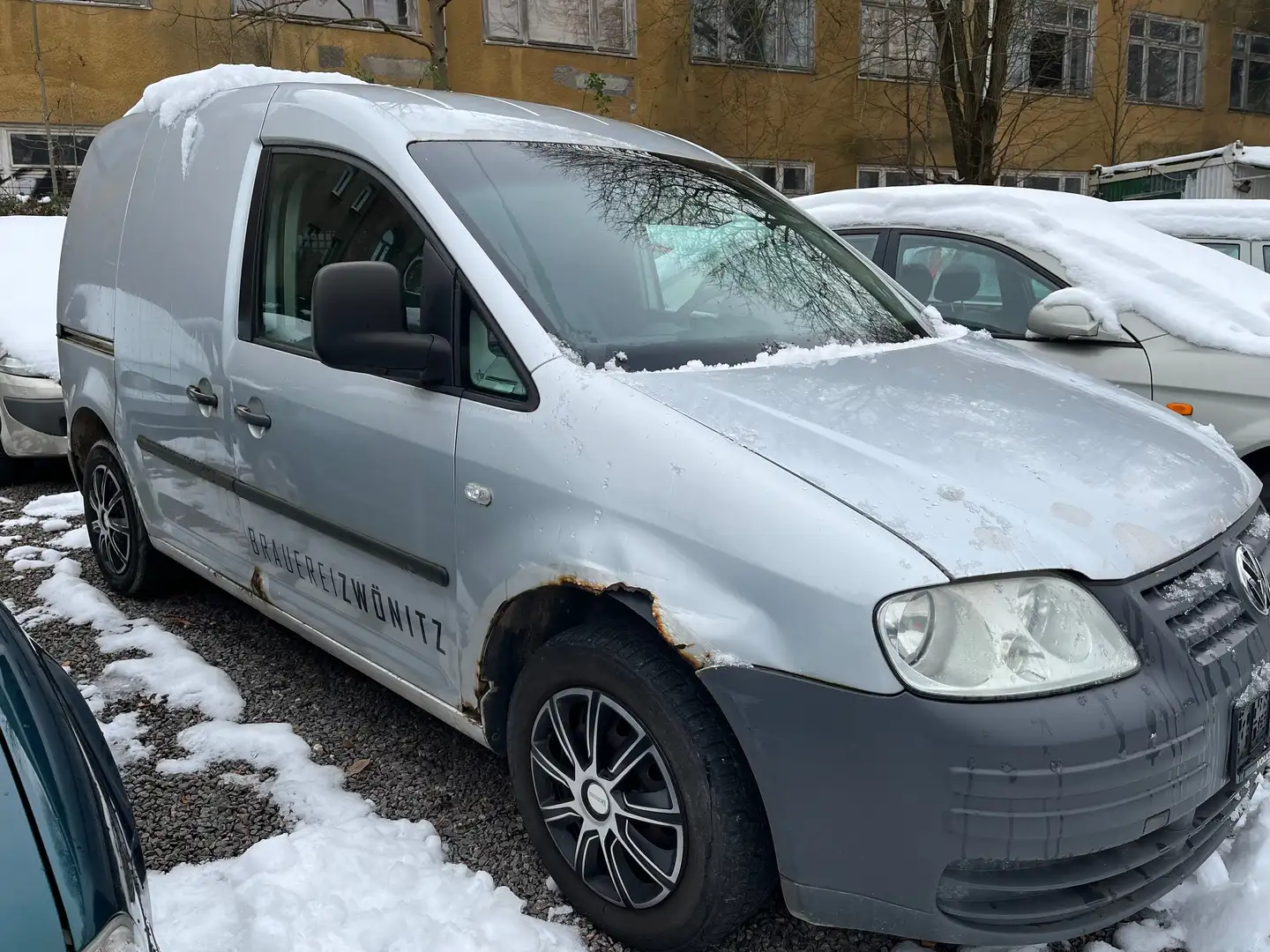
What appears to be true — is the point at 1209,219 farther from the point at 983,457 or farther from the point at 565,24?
the point at 565,24

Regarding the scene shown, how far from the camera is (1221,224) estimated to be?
6.93 metres

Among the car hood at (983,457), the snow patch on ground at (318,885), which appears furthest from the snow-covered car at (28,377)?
the car hood at (983,457)

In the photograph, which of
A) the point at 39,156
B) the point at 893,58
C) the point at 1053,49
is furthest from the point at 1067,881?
the point at 1053,49

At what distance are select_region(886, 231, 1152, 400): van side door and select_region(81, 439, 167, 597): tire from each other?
3.50 m

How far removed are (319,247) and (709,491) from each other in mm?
1685

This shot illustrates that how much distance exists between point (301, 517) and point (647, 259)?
4.05ft

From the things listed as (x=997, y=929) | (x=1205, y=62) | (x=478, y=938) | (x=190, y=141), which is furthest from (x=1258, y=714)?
(x=1205, y=62)

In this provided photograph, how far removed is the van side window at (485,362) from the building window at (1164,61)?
20773 mm

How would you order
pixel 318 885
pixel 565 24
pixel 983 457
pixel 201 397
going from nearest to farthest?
pixel 983 457
pixel 318 885
pixel 201 397
pixel 565 24

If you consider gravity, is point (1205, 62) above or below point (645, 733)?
above

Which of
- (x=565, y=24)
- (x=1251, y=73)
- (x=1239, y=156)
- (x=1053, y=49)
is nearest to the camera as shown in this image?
(x=1239, y=156)

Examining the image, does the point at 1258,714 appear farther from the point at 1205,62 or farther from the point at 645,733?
the point at 1205,62

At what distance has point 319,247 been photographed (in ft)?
10.3

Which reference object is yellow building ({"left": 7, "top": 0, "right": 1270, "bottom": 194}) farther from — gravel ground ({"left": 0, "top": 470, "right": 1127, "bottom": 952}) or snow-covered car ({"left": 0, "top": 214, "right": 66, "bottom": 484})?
gravel ground ({"left": 0, "top": 470, "right": 1127, "bottom": 952})
